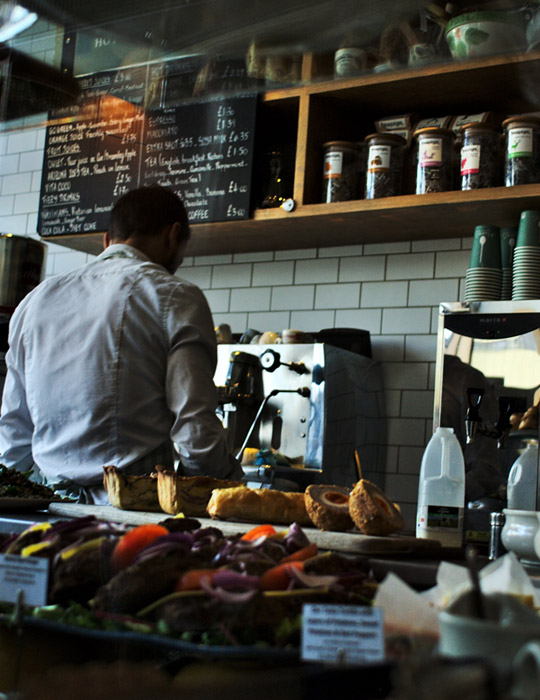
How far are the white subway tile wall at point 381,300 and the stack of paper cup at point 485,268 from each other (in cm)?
38

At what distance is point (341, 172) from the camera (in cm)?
349

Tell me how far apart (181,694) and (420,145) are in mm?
3001

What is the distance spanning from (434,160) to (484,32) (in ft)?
1.86

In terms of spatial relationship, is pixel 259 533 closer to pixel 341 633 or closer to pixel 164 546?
pixel 164 546

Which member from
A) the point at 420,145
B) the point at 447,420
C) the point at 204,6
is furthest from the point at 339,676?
the point at 420,145

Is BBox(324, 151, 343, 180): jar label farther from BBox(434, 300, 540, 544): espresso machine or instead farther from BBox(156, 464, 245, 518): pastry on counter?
BBox(156, 464, 245, 518): pastry on counter

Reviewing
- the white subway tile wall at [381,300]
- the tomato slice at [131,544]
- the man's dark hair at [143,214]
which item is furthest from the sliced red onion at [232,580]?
the white subway tile wall at [381,300]

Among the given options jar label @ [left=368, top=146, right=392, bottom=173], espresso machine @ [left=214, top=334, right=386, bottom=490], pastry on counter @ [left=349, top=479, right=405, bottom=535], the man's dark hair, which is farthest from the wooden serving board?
jar label @ [left=368, top=146, right=392, bottom=173]

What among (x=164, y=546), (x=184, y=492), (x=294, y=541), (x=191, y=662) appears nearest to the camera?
(x=191, y=662)

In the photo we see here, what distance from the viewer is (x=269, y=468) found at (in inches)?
128

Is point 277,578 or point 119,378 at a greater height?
point 119,378

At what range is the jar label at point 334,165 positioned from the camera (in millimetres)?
3492

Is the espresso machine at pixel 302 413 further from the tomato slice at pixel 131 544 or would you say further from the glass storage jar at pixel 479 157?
the tomato slice at pixel 131 544

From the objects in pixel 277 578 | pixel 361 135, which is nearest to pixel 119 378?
pixel 277 578
